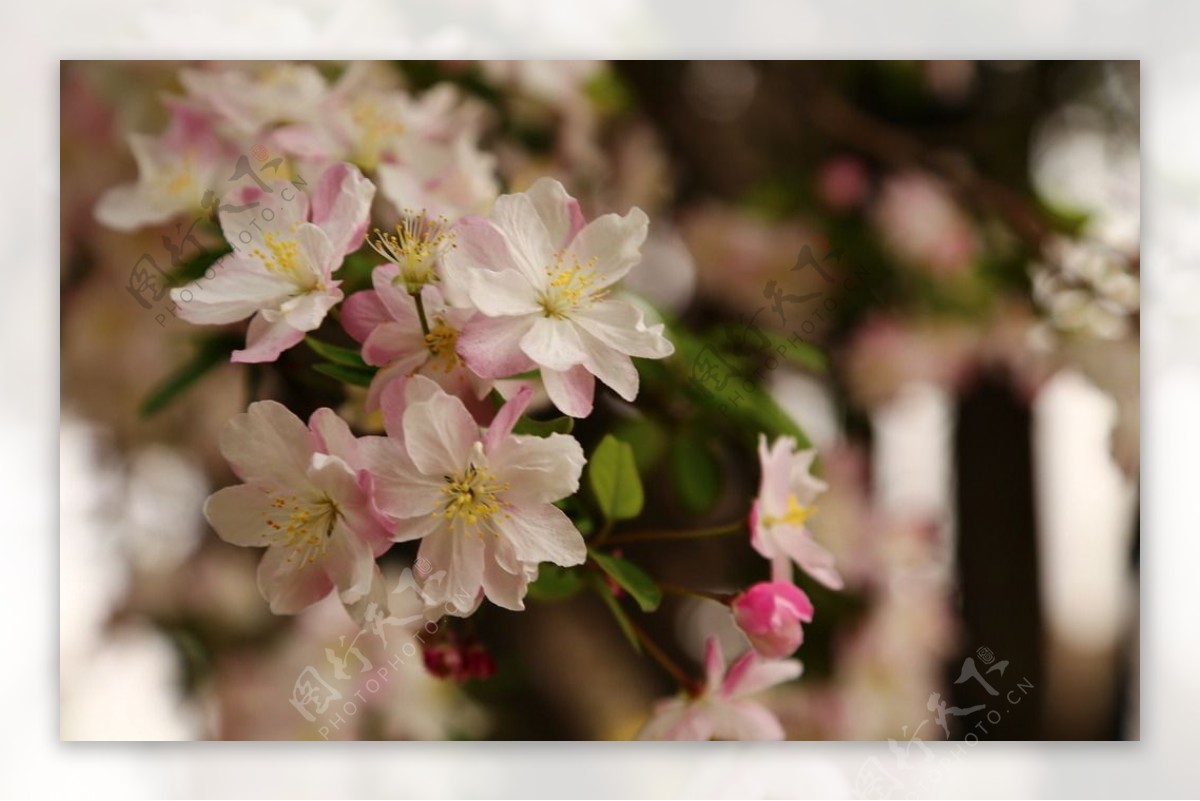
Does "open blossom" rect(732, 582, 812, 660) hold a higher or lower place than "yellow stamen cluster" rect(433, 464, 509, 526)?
lower

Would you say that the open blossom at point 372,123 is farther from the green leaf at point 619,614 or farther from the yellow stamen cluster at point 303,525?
the green leaf at point 619,614

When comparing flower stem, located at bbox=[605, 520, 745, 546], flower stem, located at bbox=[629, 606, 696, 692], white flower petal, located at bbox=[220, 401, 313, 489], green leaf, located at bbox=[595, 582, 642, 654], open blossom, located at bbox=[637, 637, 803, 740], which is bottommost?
open blossom, located at bbox=[637, 637, 803, 740]

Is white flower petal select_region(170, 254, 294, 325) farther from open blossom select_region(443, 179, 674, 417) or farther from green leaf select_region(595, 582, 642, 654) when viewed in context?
green leaf select_region(595, 582, 642, 654)

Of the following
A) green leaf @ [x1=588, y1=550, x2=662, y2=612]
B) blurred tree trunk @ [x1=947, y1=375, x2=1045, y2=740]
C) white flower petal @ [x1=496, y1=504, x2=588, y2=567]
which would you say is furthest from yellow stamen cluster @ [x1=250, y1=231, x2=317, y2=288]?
blurred tree trunk @ [x1=947, y1=375, x2=1045, y2=740]

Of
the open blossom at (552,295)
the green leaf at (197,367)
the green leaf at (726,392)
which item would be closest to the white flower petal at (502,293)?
the open blossom at (552,295)

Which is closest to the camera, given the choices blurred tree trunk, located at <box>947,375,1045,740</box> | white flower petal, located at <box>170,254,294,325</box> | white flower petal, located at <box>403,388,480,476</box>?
white flower petal, located at <box>403,388,480,476</box>

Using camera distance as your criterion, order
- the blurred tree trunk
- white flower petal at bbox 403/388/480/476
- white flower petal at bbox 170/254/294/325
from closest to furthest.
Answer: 1. white flower petal at bbox 403/388/480/476
2. white flower petal at bbox 170/254/294/325
3. the blurred tree trunk

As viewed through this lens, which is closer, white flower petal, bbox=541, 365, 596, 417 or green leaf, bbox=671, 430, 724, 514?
white flower petal, bbox=541, 365, 596, 417
